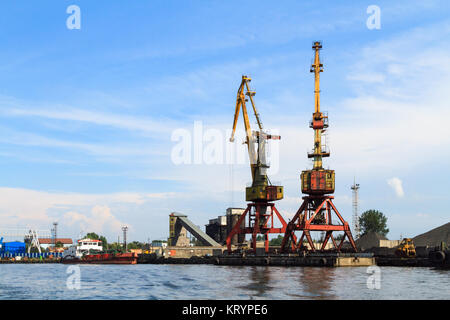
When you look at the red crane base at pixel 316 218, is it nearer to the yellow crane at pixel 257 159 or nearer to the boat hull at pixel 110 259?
the yellow crane at pixel 257 159

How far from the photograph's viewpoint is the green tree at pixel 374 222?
16938cm

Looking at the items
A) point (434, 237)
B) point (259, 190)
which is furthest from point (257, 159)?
point (434, 237)

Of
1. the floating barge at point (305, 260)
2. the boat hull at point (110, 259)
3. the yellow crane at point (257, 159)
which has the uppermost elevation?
the yellow crane at point (257, 159)

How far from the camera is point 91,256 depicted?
426ft

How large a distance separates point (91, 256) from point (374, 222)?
320 ft

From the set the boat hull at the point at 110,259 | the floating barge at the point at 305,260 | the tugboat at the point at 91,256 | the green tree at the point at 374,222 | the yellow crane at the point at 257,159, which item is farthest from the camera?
the green tree at the point at 374,222

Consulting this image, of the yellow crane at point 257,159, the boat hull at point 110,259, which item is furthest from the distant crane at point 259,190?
the boat hull at point 110,259

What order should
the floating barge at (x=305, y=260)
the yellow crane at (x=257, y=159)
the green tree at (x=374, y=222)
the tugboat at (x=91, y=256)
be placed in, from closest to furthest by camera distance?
1. the floating barge at (x=305, y=260)
2. the yellow crane at (x=257, y=159)
3. the tugboat at (x=91, y=256)
4. the green tree at (x=374, y=222)

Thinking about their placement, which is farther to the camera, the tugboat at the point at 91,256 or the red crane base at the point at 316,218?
the tugboat at the point at 91,256

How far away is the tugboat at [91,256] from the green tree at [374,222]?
279 feet

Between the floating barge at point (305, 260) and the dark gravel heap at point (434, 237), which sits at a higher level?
the dark gravel heap at point (434, 237)

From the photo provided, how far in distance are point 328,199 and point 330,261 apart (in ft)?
51.6

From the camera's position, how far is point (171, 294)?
130ft
